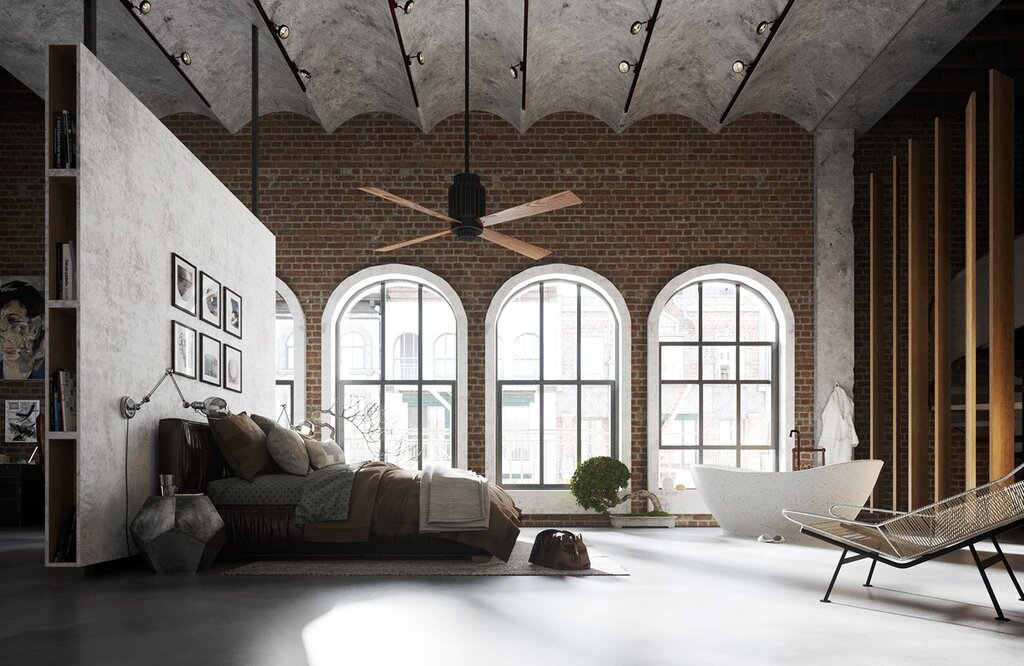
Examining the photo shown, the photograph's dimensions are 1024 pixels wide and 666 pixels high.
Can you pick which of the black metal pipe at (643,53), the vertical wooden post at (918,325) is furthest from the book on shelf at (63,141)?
the vertical wooden post at (918,325)

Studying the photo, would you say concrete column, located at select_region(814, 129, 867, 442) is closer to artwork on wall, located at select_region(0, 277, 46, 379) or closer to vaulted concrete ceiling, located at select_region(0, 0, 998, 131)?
vaulted concrete ceiling, located at select_region(0, 0, 998, 131)

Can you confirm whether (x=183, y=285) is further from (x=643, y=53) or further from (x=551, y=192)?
(x=551, y=192)

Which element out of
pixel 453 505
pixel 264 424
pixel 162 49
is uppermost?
pixel 162 49

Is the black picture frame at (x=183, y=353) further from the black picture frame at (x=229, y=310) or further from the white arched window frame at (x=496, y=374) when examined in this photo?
the white arched window frame at (x=496, y=374)

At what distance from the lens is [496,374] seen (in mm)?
10930

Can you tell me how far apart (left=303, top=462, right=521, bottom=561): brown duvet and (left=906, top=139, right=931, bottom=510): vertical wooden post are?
465 cm

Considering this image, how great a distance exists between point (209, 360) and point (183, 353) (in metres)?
0.62

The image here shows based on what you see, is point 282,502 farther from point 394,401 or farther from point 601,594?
point 394,401

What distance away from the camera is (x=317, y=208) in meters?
11.0

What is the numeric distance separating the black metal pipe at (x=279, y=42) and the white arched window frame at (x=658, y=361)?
4.65m

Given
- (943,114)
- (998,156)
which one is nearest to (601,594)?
(998,156)

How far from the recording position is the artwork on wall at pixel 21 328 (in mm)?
10641

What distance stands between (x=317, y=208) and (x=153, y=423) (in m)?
5.13

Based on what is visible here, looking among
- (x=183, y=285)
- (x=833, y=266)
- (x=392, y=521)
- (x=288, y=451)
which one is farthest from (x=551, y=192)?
(x=392, y=521)
